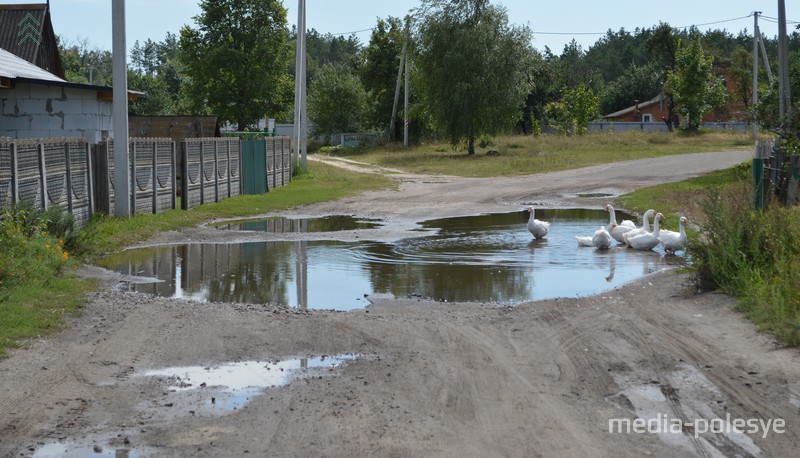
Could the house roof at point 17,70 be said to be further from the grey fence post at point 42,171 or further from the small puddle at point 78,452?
the small puddle at point 78,452

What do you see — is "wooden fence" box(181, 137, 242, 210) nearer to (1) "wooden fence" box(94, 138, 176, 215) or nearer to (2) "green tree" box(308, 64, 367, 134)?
(1) "wooden fence" box(94, 138, 176, 215)

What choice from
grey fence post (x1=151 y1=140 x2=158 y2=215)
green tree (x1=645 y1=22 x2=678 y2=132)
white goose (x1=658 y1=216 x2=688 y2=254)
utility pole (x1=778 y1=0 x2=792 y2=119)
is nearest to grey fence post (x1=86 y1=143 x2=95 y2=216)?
grey fence post (x1=151 y1=140 x2=158 y2=215)

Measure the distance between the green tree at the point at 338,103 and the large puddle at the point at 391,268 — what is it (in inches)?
2434

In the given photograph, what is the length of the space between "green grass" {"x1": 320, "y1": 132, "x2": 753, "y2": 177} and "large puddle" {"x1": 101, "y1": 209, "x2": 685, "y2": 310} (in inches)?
958

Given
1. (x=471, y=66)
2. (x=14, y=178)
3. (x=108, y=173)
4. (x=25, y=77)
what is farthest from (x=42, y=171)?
(x=471, y=66)

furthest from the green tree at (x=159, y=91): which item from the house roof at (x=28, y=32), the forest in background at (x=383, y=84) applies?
the house roof at (x=28, y=32)

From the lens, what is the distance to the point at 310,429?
6.34m

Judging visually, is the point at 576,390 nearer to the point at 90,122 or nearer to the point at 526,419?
the point at 526,419

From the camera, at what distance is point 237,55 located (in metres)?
55.8

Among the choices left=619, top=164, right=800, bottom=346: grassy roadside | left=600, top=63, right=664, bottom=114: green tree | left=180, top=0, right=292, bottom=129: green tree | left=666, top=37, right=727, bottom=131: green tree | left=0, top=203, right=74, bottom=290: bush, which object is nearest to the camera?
left=619, top=164, right=800, bottom=346: grassy roadside

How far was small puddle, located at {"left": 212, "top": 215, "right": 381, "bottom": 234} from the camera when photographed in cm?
2091

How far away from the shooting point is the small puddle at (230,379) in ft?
23.2

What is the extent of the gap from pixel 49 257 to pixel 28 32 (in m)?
24.2

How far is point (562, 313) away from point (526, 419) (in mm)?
3968
